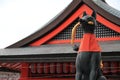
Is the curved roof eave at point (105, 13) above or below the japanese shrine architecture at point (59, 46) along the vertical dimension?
above

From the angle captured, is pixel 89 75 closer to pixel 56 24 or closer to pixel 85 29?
pixel 85 29

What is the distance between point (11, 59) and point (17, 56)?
0.64ft

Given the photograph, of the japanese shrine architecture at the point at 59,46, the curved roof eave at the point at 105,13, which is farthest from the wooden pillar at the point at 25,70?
the curved roof eave at the point at 105,13

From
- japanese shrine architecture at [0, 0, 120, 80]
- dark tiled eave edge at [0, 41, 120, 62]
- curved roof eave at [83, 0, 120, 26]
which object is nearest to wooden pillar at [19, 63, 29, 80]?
japanese shrine architecture at [0, 0, 120, 80]

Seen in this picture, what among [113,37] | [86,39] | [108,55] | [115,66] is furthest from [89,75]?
[113,37]

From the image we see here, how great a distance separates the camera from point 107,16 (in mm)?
8445

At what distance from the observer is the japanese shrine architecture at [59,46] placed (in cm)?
796

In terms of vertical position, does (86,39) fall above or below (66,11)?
below

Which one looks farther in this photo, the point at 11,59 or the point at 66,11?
the point at 66,11

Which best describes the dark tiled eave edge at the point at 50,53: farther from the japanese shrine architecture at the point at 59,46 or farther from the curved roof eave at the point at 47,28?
the curved roof eave at the point at 47,28

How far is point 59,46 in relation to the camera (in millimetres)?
8586

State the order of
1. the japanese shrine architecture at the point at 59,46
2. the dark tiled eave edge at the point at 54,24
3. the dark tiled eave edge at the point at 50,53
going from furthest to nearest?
the dark tiled eave edge at the point at 54,24 < the japanese shrine architecture at the point at 59,46 < the dark tiled eave edge at the point at 50,53

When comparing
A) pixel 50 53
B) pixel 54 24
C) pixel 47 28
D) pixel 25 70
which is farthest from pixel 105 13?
pixel 25 70

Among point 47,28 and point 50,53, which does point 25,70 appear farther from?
point 50,53
